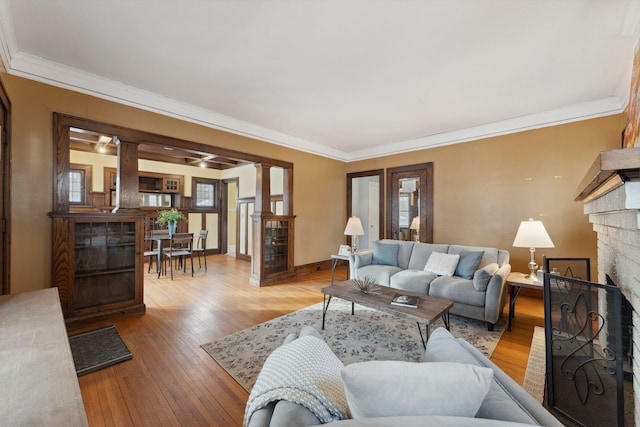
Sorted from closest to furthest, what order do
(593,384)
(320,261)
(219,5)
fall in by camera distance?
(593,384), (219,5), (320,261)

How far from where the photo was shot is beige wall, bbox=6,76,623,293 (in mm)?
2719

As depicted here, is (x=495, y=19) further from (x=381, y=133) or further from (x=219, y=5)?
(x=381, y=133)

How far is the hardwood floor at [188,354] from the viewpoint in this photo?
1769mm

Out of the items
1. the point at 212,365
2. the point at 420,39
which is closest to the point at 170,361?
the point at 212,365

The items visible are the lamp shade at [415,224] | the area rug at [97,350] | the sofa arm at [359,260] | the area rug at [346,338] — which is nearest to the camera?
the area rug at [97,350]

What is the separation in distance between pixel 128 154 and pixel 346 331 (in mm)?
3388

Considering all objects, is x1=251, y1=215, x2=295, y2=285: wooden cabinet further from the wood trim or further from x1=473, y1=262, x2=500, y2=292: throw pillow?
x1=473, y1=262, x2=500, y2=292: throw pillow

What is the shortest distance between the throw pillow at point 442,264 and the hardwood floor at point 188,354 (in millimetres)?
900

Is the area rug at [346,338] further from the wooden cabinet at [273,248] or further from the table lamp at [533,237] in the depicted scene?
the wooden cabinet at [273,248]

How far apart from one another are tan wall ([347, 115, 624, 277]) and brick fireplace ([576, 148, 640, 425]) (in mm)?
2059

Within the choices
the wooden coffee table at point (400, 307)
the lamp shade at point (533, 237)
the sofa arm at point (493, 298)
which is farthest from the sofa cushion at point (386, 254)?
the lamp shade at point (533, 237)

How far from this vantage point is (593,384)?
5.20ft

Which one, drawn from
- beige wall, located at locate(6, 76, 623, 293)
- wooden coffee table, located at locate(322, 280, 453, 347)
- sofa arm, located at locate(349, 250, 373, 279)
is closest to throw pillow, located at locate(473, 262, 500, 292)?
wooden coffee table, located at locate(322, 280, 453, 347)

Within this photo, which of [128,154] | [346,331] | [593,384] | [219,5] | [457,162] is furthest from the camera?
[457,162]
